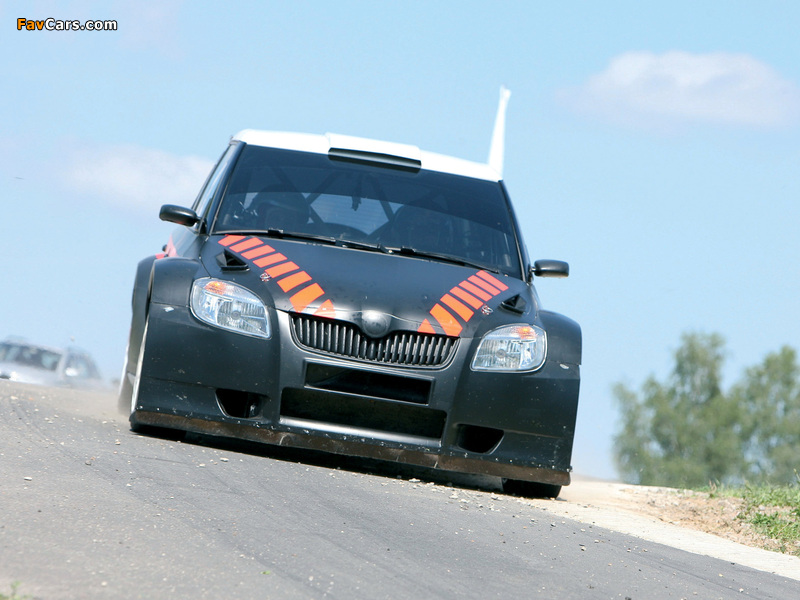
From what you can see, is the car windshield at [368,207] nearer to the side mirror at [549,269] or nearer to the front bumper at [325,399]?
the side mirror at [549,269]

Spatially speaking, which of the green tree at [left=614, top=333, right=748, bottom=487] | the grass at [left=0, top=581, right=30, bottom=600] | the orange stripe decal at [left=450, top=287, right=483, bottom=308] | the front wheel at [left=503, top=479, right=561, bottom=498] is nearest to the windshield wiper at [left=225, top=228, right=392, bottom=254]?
the orange stripe decal at [left=450, top=287, right=483, bottom=308]

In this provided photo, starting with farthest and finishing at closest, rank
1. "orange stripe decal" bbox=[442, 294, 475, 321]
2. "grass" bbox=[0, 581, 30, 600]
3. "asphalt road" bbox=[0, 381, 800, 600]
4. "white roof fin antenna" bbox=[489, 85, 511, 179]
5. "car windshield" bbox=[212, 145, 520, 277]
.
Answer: "white roof fin antenna" bbox=[489, 85, 511, 179]
"car windshield" bbox=[212, 145, 520, 277]
"orange stripe decal" bbox=[442, 294, 475, 321]
"asphalt road" bbox=[0, 381, 800, 600]
"grass" bbox=[0, 581, 30, 600]

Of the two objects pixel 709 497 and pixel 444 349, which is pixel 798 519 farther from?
pixel 444 349

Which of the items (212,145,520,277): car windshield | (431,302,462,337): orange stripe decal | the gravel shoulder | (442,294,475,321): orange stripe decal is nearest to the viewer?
the gravel shoulder

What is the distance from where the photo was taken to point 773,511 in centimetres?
802

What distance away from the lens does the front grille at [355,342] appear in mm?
6438

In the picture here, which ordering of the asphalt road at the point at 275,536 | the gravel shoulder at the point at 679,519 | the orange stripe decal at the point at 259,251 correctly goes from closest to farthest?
the asphalt road at the point at 275,536 → the gravel shoulder at the point at 679,519 → the orange stripe decal at the point at 259,251

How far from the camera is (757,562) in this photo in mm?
5949

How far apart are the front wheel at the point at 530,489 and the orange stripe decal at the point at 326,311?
5.16ft

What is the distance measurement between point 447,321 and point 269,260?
1.12 meters

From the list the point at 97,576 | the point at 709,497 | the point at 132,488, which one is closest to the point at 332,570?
the point at 97,576

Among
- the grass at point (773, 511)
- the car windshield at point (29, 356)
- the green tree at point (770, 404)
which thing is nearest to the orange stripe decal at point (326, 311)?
the grass at point (773, 511)

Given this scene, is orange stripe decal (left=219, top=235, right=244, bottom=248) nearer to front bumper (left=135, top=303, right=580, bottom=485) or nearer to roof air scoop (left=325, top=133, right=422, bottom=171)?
front bumper (left=135, top=303, right=580, bottom=485)

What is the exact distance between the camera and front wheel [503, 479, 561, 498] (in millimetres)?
7027
